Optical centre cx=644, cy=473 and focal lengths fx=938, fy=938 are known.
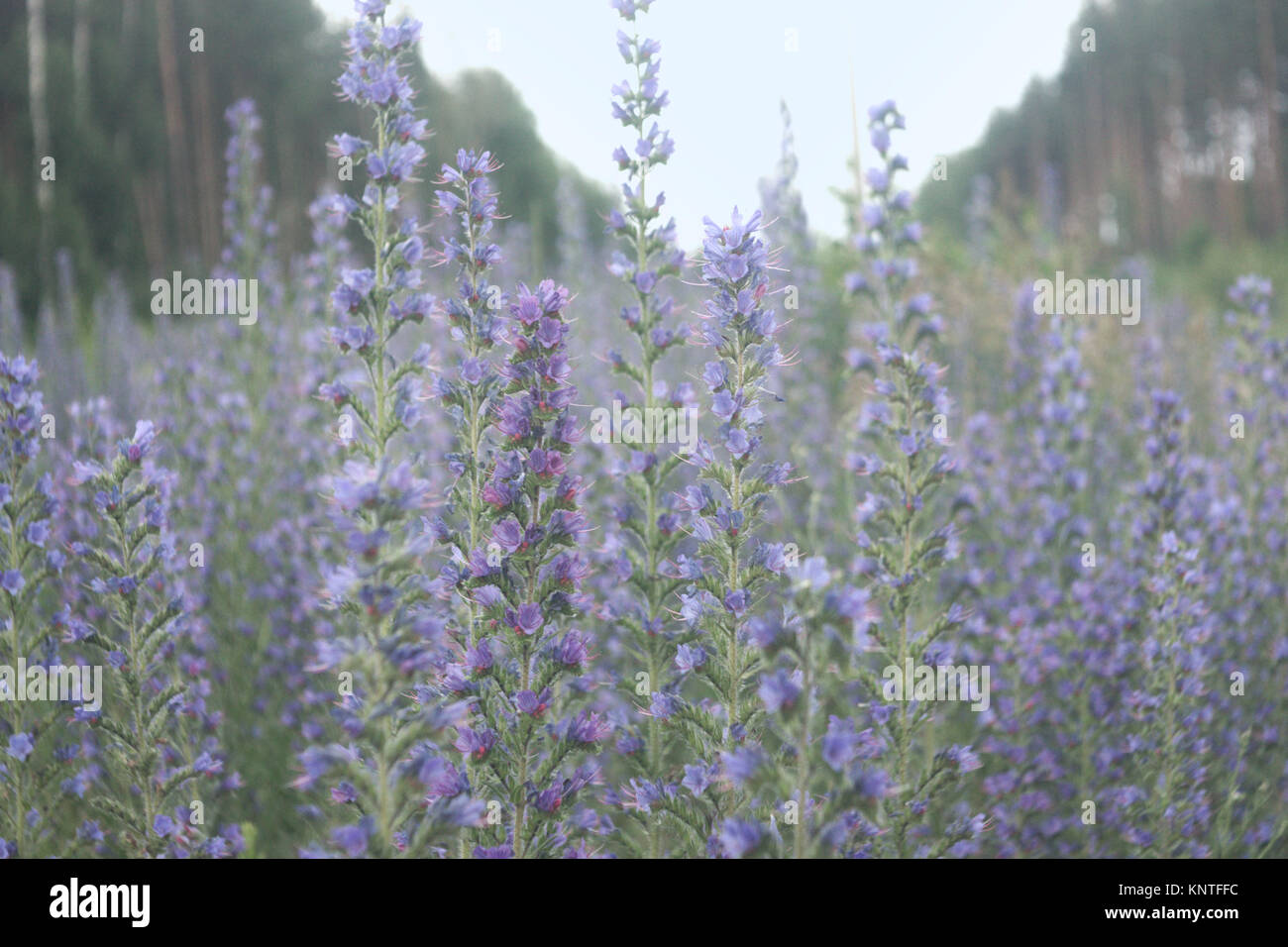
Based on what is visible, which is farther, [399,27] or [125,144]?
[125,144]

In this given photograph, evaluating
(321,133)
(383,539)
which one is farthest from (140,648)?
(321,133)

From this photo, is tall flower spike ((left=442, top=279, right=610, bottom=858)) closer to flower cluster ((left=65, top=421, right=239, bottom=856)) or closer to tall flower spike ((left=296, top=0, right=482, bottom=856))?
tall flower spike ((left=296, top=0, right=482, bottom=856))

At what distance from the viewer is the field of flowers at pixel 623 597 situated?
2488 millimetres

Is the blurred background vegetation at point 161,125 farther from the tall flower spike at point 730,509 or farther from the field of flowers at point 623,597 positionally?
the tall flower spike at point 730,509

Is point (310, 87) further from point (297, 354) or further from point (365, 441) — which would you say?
point (365, 441)

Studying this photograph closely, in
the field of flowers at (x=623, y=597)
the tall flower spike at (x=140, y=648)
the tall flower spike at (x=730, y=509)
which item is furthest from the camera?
the tall flower spike at (x=140, y=648)

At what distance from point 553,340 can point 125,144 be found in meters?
12.6

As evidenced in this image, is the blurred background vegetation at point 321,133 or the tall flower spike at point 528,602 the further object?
the blurred background vegetation at point 321,133

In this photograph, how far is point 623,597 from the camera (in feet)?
11.0

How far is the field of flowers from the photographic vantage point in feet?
8.16

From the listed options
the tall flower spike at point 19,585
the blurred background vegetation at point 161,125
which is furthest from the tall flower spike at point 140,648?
the blurred background vegetation at point 161,125

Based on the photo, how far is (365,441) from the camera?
2.86 meters
